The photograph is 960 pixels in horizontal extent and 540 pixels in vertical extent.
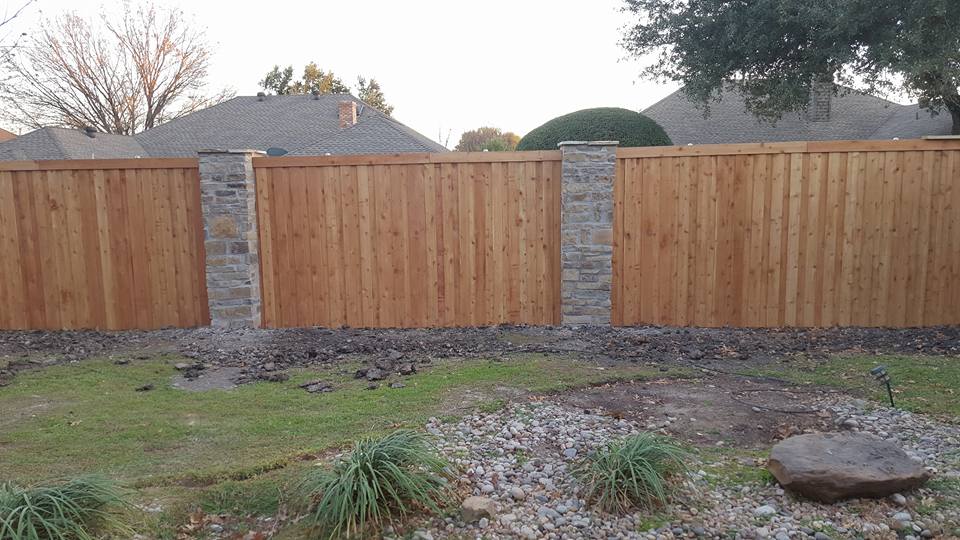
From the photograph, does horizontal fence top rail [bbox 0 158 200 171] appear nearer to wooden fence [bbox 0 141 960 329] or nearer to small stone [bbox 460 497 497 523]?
wooden fence [bbox 0 141 960 329]

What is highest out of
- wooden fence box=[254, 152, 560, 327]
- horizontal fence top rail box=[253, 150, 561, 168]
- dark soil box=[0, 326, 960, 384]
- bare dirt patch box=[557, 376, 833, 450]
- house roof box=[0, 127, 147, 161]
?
house roof box=[0, 127, 147, 161]

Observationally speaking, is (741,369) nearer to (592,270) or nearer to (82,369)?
(592,270)

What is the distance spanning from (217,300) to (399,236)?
2027 mm

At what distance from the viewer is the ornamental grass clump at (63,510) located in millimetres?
2539

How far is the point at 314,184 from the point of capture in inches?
281

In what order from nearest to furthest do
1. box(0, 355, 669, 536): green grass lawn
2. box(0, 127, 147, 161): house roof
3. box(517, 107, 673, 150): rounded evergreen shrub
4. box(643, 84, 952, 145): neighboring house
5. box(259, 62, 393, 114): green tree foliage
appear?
1. box(0, 355, 669, 536): green grass lawn
2. box(517, 107, 673, 150): rounded evergreen shrub
3. box(643, 84, 952, 145): neighboring house
4. box(0, 127, 147, 161): house roof
5. box(259, 62, 393, 114): green tree foliage

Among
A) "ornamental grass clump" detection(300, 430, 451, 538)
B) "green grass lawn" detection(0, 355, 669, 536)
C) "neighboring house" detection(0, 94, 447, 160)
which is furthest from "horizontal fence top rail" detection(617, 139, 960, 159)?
"neighboring house" detection(0, 94, 447, 160)

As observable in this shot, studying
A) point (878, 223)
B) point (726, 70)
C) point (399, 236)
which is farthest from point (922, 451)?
point (726, 70)

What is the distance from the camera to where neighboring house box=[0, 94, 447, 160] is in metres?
16.6

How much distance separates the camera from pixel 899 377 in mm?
5094

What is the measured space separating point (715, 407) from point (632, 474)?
171 cm

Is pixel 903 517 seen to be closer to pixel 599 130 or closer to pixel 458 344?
pixel 458 344

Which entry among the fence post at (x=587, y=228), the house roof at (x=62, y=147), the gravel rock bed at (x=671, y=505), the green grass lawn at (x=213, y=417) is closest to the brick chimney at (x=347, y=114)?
the house roof at (x=62, y=147)

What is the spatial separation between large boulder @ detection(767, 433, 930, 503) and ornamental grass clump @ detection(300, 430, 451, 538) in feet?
5.18
